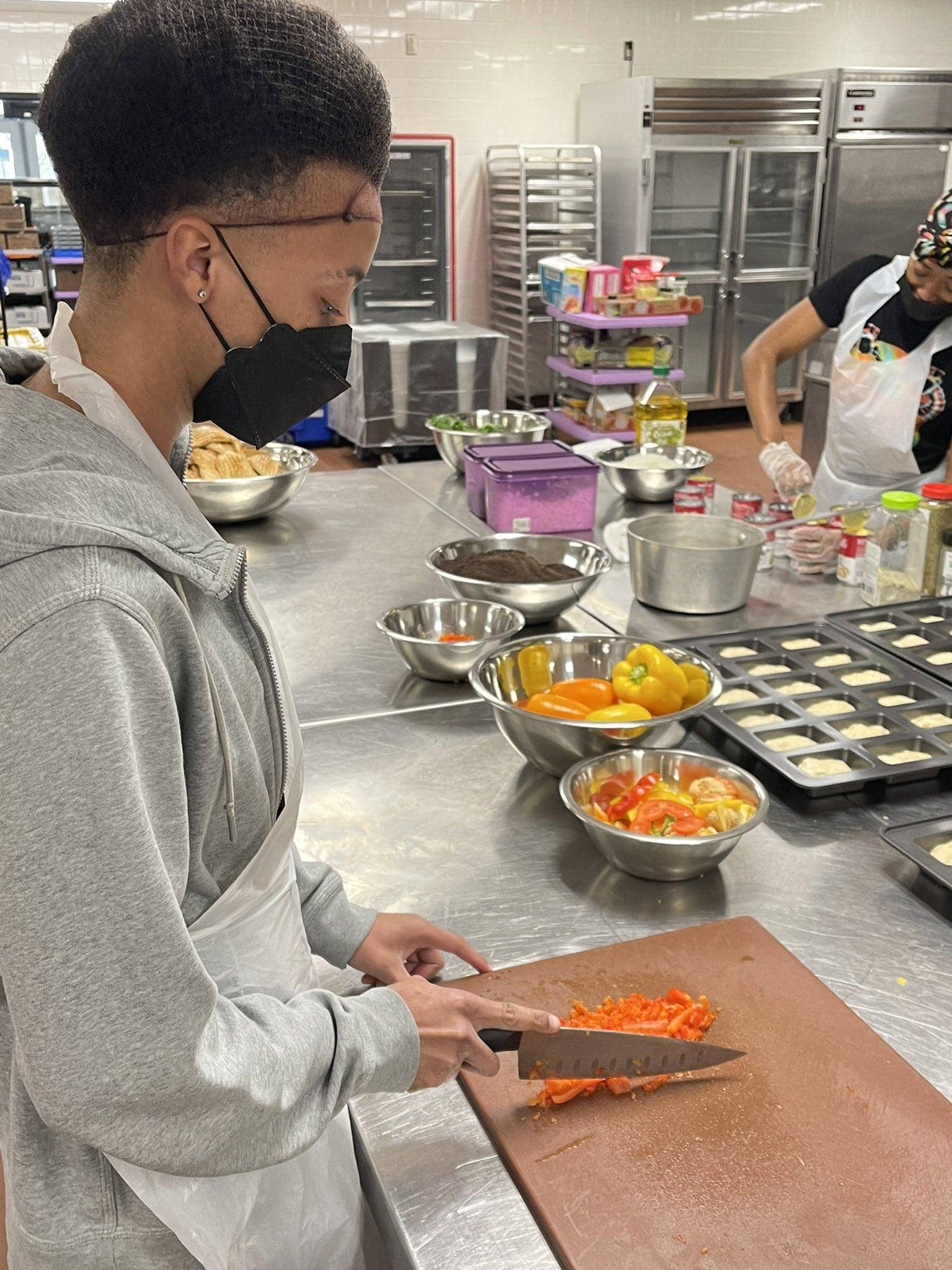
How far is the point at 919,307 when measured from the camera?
2873 mm

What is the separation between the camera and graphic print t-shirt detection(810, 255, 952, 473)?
9.57 feet

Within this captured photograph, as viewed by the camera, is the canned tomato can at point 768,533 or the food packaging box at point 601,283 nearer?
the canned tomato can at point 768,533

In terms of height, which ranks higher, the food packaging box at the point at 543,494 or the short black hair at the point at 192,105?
the short black hair at the point at 192,105

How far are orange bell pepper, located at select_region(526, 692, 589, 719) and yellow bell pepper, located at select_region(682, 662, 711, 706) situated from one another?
17 cm

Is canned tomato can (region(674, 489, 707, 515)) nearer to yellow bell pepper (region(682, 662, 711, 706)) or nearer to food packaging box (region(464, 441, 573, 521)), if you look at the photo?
food packaging box (region(464, 441, 573, 521))

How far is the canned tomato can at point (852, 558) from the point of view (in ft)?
8.39

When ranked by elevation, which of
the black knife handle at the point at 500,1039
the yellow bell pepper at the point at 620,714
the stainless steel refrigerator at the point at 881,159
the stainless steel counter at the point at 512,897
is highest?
the stainless steel refrigerator at the point at 881,159

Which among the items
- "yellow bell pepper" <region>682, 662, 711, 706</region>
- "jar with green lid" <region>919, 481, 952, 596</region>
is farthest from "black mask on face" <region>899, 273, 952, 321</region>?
"yellow bell pepper" <region>682, 662, 711, 706</region>

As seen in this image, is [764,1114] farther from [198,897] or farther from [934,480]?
[934,480]

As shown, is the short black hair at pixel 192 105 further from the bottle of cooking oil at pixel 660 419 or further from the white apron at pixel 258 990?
the bottle of cooking oil at pixel 660 419

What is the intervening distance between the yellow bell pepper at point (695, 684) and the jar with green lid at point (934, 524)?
2.77 ft

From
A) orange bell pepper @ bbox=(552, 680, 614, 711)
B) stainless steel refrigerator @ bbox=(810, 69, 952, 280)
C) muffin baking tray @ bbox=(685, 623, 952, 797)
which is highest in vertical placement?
stainless steel refrigerator @ bbox=(810, 69, 952, 280)

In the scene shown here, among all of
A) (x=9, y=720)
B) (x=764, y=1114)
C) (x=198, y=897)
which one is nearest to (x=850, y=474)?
(x=764, y=1114)

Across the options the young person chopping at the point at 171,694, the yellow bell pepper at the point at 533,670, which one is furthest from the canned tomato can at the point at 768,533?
the young person chopping at the point at 171,694
